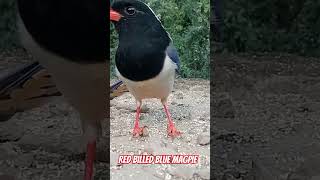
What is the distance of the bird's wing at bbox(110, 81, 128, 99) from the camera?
2.30 meters

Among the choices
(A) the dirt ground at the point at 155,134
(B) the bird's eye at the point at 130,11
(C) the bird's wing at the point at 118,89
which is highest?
(B) the bird's eye at the point at 130,11

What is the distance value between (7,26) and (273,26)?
1525mm

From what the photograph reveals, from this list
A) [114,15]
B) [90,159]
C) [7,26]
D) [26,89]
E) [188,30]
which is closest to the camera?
[114,15]

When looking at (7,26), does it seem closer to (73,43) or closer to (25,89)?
(25,89)

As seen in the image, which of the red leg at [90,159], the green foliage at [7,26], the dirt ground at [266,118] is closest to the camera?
the red leg at [90,159]

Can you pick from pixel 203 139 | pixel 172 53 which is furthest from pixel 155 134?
pixel 172 53

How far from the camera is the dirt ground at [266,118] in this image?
9.55ft

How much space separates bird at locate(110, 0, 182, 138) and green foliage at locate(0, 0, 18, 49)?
0.96 m

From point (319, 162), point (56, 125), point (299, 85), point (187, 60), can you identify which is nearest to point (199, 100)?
point (187, 60)

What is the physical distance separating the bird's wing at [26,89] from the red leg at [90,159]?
0.25m

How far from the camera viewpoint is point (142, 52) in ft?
7.43

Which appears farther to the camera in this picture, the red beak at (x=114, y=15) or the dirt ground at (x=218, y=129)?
A: the dirt ground at (x=218, y=129)

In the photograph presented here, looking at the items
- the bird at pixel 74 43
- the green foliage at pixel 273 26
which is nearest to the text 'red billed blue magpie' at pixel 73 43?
the bird at pixel 74 43

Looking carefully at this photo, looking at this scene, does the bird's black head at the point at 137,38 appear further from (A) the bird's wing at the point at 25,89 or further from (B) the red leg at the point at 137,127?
(A) the bird's wing at the point at 25,89
